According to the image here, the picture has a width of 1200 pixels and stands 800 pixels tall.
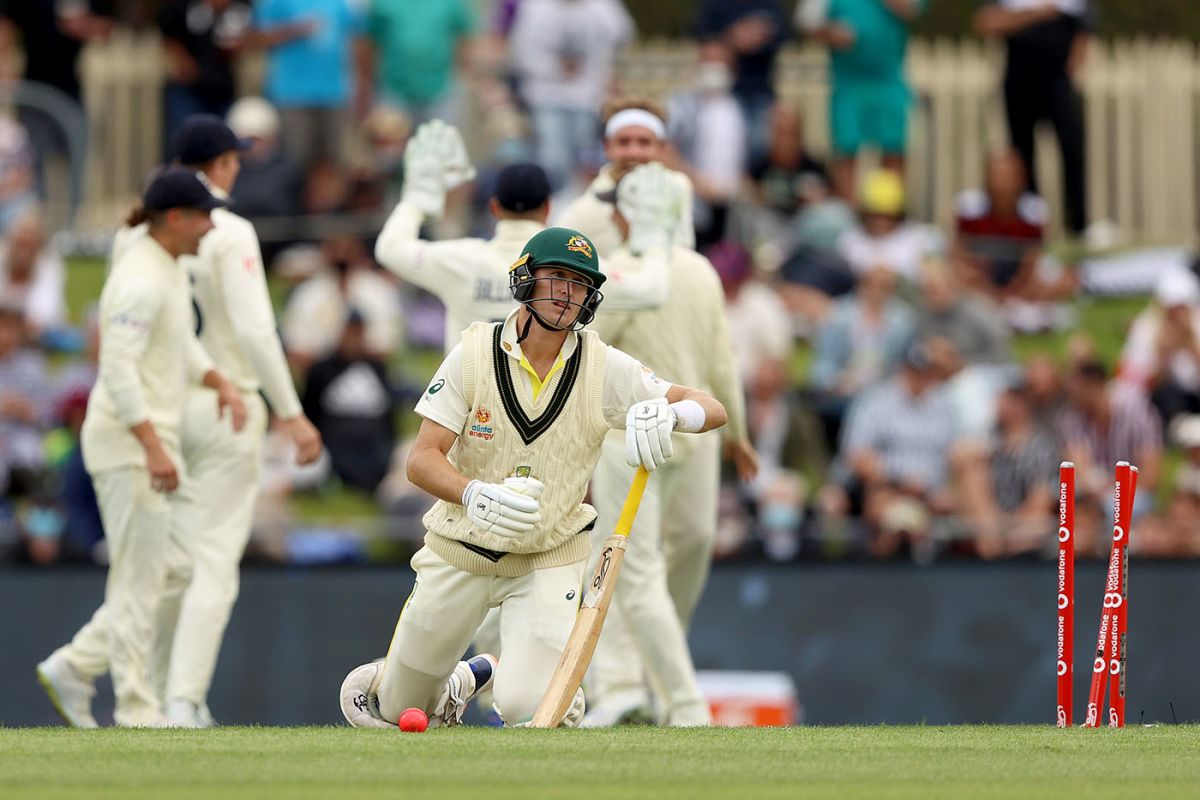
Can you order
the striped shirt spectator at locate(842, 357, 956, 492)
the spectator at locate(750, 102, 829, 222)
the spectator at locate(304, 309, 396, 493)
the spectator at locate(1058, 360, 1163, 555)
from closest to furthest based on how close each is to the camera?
the striped shirt spectator at locate(842, 357, 956, 492)
the spectator at locate(1058, 360, 1163, 555)
the spectator at locate(304, 309, 396, 493)
the spectator at locate(750, 102, 829, 222)

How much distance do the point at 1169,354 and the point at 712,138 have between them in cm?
377

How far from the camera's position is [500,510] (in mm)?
8250

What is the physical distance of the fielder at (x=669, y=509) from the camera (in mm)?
10523

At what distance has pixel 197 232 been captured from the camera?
10234 millimetres

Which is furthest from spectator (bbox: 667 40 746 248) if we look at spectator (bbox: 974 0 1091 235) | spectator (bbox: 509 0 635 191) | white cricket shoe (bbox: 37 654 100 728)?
white cricket shoe (bbox: 37 654 100 728)

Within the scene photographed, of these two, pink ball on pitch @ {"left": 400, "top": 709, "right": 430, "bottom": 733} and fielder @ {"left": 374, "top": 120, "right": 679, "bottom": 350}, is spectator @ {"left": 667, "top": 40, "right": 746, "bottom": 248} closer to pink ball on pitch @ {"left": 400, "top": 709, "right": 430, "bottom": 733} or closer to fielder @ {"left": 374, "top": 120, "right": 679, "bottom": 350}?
fielder @ {"left": 374, "top": 120, "right": 679, "bottom": 350}

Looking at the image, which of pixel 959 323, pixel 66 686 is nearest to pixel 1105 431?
pixel 959 323

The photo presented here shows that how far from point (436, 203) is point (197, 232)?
1.22m

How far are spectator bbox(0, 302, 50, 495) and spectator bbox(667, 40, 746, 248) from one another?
16.0ft

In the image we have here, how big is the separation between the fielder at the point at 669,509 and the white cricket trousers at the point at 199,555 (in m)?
1.62

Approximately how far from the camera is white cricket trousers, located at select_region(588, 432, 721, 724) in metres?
10.5

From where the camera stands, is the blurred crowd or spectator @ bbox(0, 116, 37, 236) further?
spectator @ bbox(0, 116, 37, 236)

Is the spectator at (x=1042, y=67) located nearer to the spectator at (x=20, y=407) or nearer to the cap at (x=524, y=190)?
the spectator at (x=20, y=407)

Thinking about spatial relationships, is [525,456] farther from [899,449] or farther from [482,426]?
[899,449]
